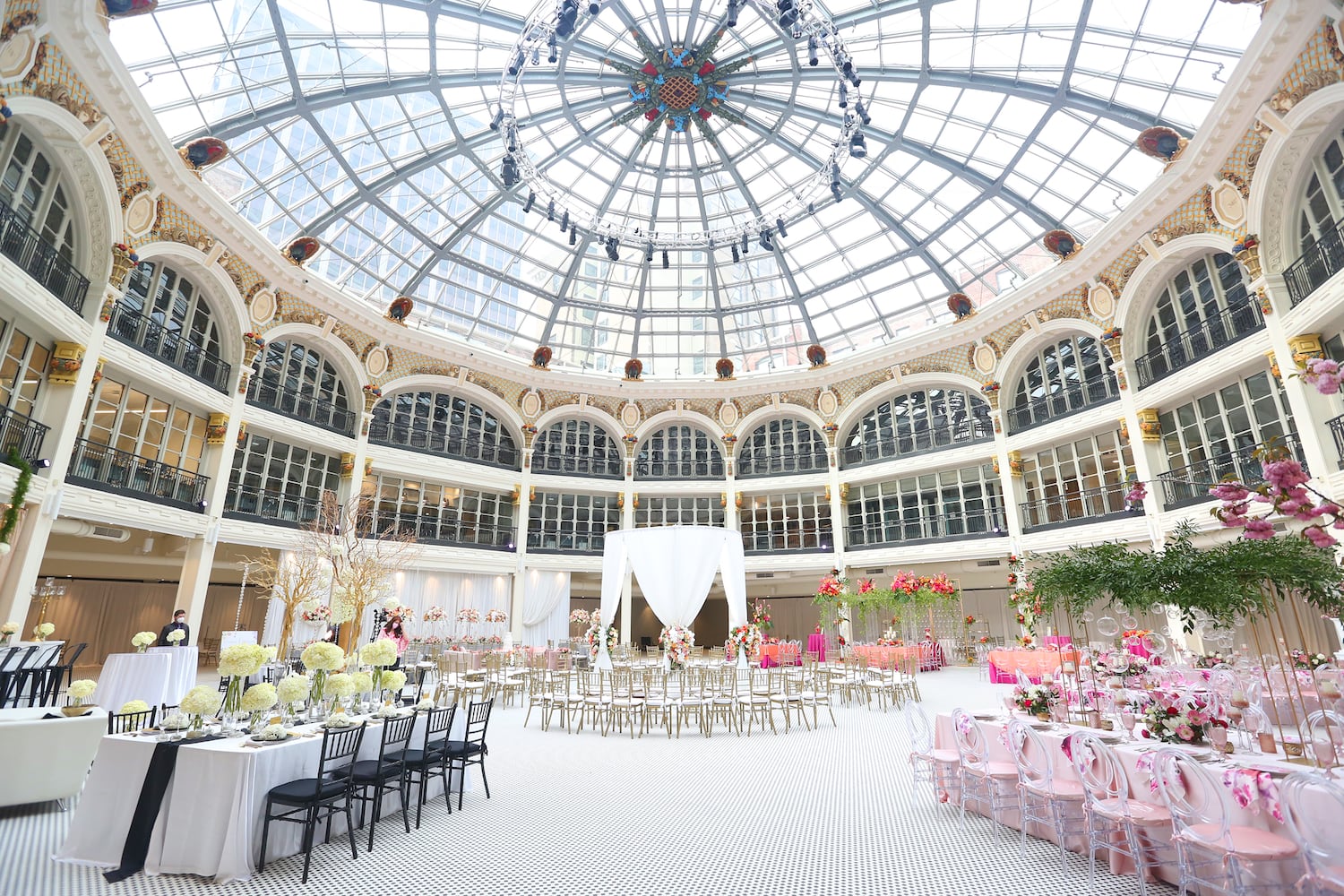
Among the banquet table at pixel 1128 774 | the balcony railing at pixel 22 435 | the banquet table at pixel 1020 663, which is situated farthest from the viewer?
the banquet table at pixel 1020 663

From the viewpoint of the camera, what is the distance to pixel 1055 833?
4699mm

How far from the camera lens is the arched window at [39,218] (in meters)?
9.96

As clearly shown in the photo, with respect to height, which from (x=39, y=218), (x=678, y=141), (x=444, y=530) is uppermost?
(x=678, y=141)

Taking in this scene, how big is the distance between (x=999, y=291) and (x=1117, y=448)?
536cm

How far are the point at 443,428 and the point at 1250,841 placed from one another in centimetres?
2146

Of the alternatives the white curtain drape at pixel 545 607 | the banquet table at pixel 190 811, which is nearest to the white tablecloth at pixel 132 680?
the banquet table at pixel 190 811

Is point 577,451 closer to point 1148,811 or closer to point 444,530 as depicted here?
point 444,530

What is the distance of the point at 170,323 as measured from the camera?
1437cm

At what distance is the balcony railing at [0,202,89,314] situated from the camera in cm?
988

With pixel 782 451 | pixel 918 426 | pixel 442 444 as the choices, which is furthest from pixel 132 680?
pixel 918 426

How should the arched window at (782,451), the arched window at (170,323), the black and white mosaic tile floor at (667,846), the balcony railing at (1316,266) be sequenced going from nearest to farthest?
the black and white mosaic tile floor at (667,846) → the balcony railing at (1316,266) → the arched window at (170,323) → the arched window at (782,451)

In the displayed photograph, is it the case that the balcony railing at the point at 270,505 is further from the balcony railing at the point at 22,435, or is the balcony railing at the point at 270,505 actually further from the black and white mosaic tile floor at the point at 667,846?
the black and white mosaic tile floor at the point at 667,846

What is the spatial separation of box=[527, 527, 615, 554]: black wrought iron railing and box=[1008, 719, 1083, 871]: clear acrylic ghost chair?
17.9m

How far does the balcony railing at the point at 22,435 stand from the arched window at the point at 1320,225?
70.9ft
